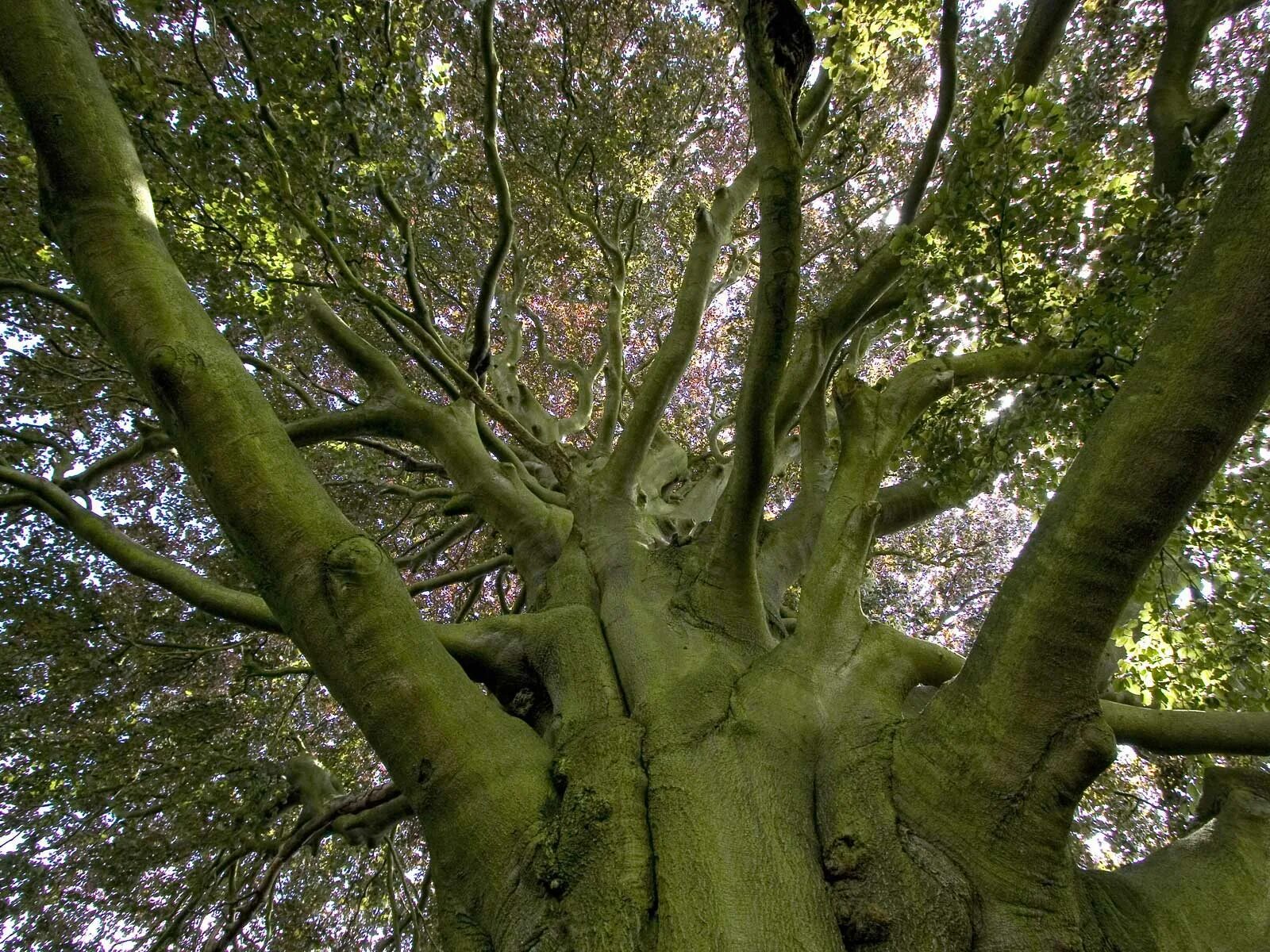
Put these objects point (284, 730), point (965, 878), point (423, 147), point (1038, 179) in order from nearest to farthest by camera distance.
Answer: point (965, 878), point (1038, 179), point (423, 147), point (284, 730)

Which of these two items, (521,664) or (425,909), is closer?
(521,664)

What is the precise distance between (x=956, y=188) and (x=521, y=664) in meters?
3.04

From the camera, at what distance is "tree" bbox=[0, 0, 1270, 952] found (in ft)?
5.56

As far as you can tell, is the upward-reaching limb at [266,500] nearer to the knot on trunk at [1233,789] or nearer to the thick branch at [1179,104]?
the knot on trunk at [1233,789]

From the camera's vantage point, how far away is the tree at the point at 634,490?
5.56 feet

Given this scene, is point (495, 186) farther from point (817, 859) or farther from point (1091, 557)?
point (817, 859)

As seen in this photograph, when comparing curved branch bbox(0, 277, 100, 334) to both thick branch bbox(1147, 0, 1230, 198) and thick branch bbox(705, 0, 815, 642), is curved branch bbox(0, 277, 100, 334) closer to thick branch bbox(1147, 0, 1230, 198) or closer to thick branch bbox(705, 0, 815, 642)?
thick branch bbox(705, 0, 815, 642)

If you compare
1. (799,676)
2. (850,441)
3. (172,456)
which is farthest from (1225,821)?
(172,456)

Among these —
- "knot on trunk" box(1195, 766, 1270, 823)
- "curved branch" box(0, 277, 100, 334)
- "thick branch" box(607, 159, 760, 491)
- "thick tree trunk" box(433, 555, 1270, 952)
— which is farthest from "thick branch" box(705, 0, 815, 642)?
"curved branch" box(0, 277, 100, 334)

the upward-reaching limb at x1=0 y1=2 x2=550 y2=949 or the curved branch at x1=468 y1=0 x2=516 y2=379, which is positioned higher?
the curved branch at x1=468 y1=0 x2=516 y2=379

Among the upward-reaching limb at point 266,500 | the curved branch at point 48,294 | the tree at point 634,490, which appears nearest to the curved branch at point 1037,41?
the tree at point 634,490

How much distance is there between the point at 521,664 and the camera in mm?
2768

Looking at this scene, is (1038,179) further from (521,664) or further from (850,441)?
(521,664)

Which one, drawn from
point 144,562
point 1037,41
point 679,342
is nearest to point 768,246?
point 679,342
